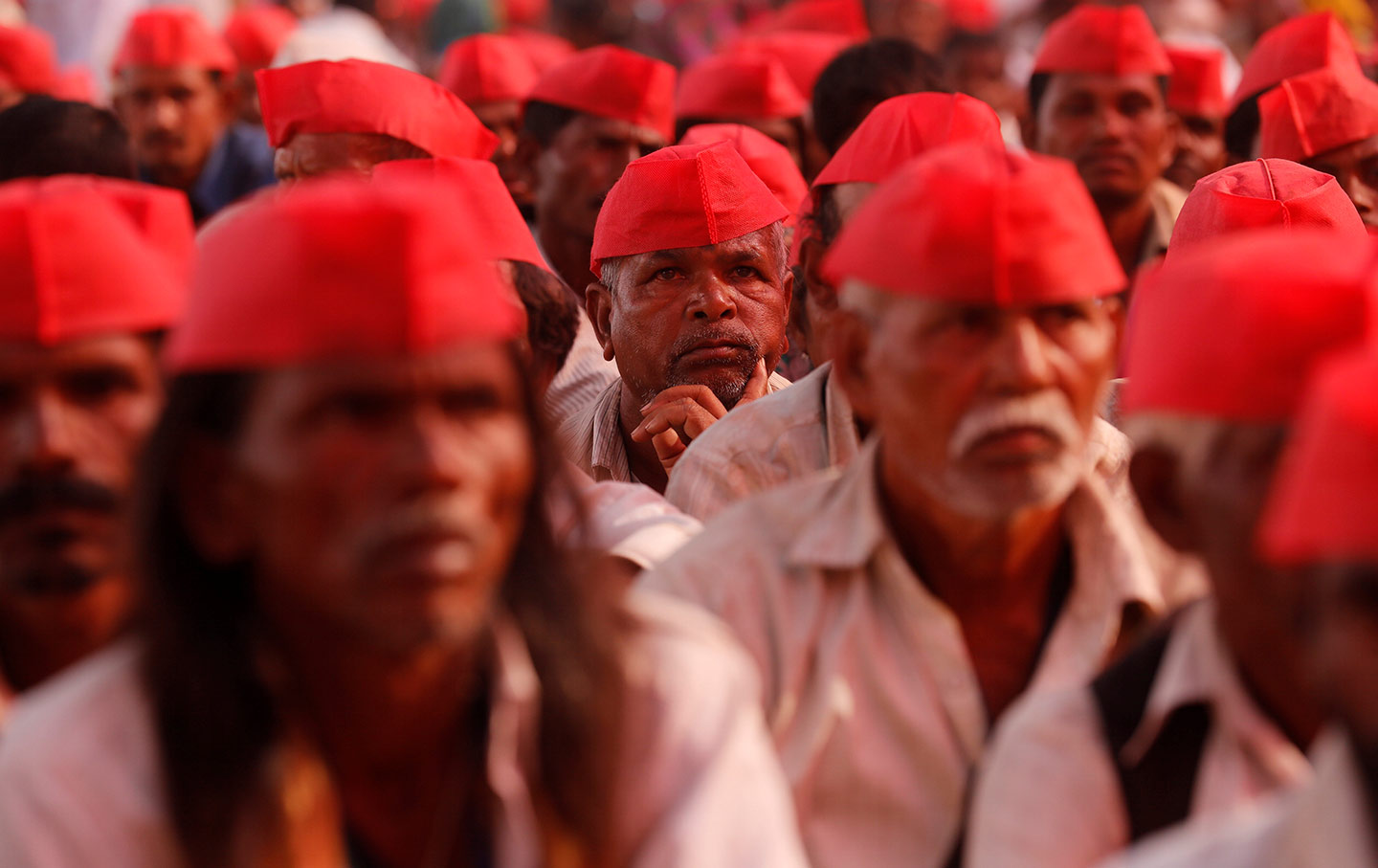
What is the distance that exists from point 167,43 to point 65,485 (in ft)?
20.9

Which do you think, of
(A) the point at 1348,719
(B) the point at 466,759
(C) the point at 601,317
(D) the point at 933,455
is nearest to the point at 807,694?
(D) the point at 933,455

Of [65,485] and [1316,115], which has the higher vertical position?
[65,485]

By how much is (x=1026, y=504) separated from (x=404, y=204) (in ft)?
3.79

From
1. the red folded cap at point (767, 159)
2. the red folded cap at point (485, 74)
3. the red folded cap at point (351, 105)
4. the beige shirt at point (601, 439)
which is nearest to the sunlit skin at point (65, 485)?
the beige shirt at point (601, 439)

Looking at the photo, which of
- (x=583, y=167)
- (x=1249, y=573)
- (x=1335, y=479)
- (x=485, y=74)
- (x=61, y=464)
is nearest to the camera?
(x=1335, y=479)

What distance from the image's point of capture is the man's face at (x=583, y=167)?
23.8ft

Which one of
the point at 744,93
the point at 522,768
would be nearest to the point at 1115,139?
the point at 744,93

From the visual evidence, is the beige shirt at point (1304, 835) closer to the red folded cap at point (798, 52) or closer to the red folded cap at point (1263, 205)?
the red folded cap at point (1263, 205)

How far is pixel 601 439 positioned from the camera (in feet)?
17.3

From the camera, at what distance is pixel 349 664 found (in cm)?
257

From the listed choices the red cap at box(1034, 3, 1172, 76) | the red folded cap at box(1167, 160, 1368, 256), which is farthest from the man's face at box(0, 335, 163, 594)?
the red cap at box(1034, 3, 1172, 76)

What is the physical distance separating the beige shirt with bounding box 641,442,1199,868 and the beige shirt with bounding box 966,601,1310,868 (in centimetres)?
49

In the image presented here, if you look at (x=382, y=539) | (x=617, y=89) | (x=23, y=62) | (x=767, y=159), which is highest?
(x=382, y=539)

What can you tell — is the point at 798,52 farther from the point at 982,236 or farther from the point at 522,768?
the point at 522,768
